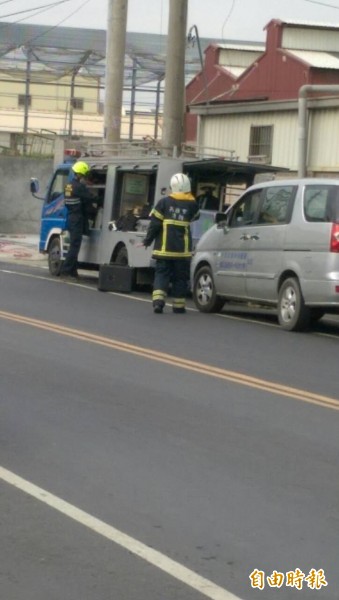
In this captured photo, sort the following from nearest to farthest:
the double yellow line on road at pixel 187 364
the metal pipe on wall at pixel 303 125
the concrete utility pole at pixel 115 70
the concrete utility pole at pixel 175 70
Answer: the double yellow line on road at pixel 187 364
the concrete utility pole at pixel 175 70
the metal pipe on wall at pixel 303 125
the concrete utility pole at pixel 115 70

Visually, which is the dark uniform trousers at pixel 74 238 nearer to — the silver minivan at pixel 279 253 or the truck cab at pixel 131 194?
the truck cab at pixel 131 194

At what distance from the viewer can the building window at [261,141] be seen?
26891 mm

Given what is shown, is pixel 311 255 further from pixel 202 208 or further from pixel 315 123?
pixel 315 123

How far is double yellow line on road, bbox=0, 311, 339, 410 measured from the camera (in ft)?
34.2

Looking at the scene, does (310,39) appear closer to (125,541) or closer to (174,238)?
(174,238)

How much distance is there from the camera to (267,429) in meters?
9.02

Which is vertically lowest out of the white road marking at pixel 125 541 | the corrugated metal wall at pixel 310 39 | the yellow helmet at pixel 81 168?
the white road marking at pixel 125 541

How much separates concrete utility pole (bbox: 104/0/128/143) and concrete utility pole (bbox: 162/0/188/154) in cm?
260

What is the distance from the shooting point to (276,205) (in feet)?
52.1

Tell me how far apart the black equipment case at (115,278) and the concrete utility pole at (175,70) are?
3654mm

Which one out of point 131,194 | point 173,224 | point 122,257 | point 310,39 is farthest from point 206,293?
point 310,39

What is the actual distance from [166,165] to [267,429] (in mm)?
11186
